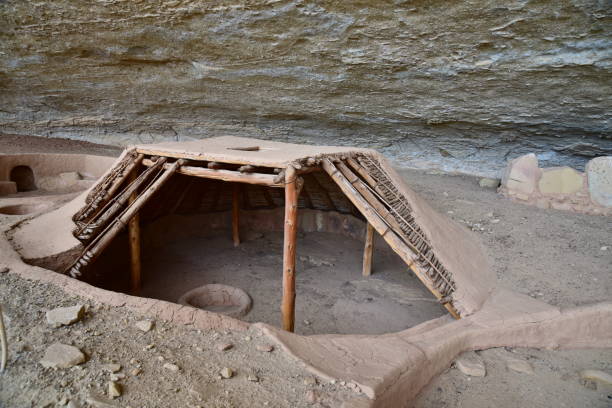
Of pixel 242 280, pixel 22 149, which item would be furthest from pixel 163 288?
pixel 22 149

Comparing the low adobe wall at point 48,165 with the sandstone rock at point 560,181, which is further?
the low adobe wall at point 48,165

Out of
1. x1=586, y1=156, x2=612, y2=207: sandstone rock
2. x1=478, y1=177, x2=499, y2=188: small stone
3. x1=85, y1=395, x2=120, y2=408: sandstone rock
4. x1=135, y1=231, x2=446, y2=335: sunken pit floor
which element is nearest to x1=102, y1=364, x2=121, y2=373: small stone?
x1=85, y1=395, x2=120, y2=408: sandstone rock

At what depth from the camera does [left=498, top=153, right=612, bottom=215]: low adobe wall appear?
16.0ft

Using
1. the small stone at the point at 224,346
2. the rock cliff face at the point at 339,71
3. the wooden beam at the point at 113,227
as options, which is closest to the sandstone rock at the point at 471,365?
the small stone at the point at 224,346

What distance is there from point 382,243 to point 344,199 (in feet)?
3.01

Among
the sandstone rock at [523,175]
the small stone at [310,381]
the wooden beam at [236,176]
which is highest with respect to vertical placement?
the wooden beam at [236,176]

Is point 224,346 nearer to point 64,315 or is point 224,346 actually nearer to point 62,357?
point 62,357

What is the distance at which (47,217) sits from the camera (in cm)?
403

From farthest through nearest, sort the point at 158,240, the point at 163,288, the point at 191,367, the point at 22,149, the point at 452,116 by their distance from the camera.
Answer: the point at 22,149, the point at 158,240, the point at 452,116, the point at 163,288, the point at 191,367

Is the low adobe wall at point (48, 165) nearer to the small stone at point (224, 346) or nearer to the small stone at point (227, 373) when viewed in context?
the small stone at point (224, 346)

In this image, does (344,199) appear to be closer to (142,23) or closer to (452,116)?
(452,116)

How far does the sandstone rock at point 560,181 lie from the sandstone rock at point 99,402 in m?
5.57

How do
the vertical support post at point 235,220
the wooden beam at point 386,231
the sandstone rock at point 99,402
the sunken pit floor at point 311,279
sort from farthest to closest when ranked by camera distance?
the vertical support post at point 235,220, the sunken pit floor at point 311,279, the wooden beam at point 386,231, the sandstone rock at point 99,402

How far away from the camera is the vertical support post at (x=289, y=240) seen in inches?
118
